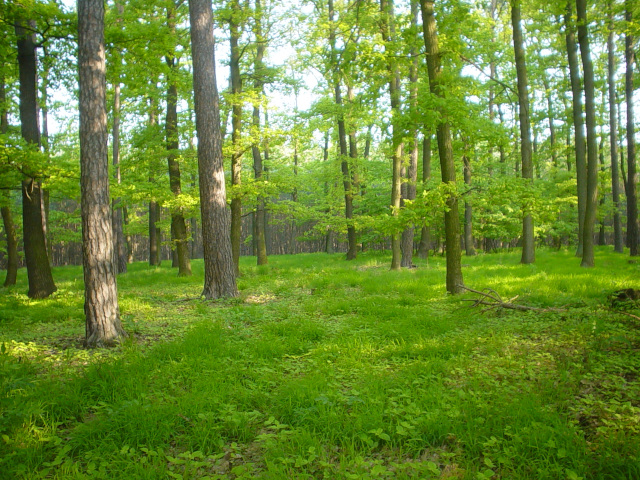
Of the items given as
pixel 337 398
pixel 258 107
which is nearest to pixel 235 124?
pixel 258 107

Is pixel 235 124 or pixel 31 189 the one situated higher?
pixel 235 124

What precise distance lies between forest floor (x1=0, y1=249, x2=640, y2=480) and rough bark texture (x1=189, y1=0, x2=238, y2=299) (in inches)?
95.3

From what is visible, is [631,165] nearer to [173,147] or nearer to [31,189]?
[173,147]

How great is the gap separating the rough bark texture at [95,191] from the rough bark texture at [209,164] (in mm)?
3176

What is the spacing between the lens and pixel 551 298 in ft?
21.7

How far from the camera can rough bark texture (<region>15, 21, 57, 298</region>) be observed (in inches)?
366

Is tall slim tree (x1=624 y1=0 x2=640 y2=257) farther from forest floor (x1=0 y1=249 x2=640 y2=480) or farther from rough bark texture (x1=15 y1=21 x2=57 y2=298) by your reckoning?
rough bark texture (x1=15 y1=21 x2=57 y2=298)

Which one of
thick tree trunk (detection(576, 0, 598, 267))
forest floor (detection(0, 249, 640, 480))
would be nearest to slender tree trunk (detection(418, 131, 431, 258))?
thick tree trunk (detection(576, 0, 598, 267))

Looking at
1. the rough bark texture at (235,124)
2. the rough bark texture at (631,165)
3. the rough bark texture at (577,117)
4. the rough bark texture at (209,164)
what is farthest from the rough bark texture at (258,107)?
the rough bark texture at (631,165)

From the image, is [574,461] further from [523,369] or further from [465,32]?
[465,32]

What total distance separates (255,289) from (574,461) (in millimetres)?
8156

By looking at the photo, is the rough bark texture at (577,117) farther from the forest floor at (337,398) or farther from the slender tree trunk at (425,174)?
the forest floor at (337,398)

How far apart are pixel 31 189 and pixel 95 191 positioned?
221 inches

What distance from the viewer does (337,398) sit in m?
3.46
